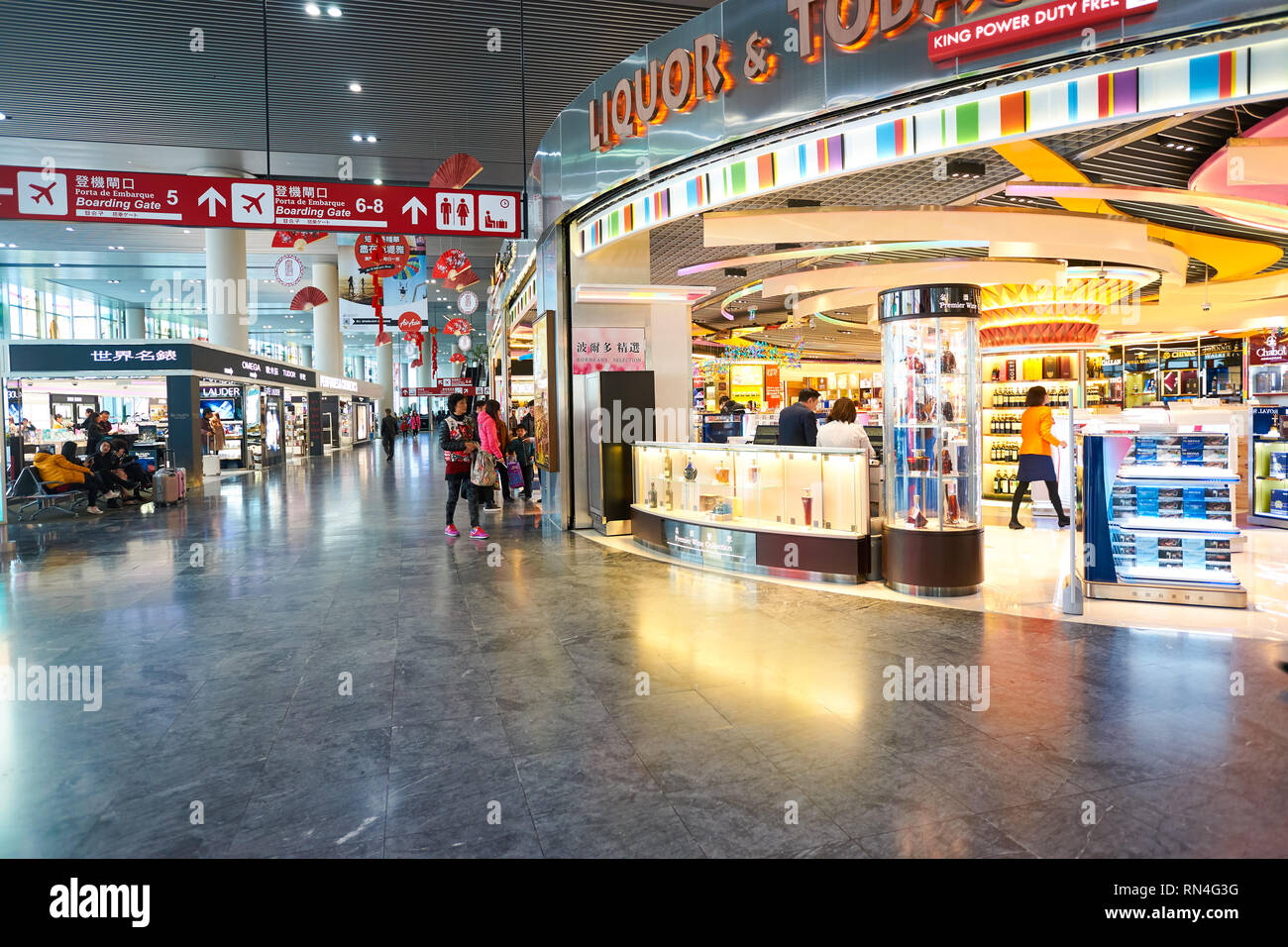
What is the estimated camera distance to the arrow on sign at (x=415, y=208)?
7.62 metres

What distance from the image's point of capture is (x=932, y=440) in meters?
6.13

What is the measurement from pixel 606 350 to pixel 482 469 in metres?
2.02

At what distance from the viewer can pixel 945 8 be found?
5012mm

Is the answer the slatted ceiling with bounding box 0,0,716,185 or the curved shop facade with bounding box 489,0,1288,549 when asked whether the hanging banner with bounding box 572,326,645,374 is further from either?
the slatted ceiling with bounding box 0,0,716,185

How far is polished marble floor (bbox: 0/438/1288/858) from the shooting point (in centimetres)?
266

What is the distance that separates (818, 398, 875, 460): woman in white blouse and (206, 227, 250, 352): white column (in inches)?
629

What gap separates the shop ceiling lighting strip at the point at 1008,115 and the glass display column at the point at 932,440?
1126 millimetres

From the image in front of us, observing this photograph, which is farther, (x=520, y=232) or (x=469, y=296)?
(x=469, y=296)

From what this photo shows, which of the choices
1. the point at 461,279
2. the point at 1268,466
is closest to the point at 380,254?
the point at 461,279

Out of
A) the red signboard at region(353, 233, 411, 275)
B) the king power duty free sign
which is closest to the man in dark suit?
the king power duty free sign

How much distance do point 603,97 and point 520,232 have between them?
1551mm

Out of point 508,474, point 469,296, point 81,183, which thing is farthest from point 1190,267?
point 81,183
